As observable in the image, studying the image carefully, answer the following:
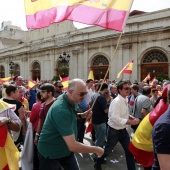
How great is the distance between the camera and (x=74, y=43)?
25859mm

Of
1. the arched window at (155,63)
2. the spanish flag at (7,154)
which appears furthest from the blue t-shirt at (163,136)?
the arched window at (155,63)

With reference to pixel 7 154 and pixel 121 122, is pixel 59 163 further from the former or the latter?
pixel 121 122

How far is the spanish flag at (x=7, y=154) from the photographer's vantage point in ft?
8.89

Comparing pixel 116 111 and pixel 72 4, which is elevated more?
pixel 72 4

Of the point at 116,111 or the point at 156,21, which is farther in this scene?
the point at 156,21

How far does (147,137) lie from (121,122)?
1152mm

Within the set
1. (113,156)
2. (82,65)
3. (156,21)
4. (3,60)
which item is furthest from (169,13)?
(3,60)

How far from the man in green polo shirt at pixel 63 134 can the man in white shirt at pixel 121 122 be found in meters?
1.55

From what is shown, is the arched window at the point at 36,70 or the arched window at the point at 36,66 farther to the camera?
the arched window at the point at 36,66

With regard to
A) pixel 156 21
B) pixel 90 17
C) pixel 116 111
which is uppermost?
pixel 156 21

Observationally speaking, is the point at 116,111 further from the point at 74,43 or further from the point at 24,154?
the point at 74,43

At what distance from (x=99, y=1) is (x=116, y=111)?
80.8 inches

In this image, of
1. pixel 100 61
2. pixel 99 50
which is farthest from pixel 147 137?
pixel 100 61

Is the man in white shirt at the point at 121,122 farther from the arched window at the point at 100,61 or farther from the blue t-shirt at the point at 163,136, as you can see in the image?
the arched window at the point at 100,61
